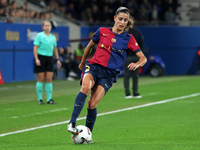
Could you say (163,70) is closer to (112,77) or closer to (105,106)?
(105,106)

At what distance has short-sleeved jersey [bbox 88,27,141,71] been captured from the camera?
27.2 ft

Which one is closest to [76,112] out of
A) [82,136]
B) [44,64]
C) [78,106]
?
[78,106]

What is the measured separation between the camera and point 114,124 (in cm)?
1059

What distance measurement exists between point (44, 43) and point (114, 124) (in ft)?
15.1

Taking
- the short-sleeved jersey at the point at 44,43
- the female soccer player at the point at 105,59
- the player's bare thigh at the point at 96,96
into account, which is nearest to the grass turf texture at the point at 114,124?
the player's bare thigh at the point at 96,96

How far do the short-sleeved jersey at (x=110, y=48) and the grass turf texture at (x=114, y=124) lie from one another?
1.15 metres

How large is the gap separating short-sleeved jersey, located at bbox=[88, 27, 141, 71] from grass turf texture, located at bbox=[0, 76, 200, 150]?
115cm

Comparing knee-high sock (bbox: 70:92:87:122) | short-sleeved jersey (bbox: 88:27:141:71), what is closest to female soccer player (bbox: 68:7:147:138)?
short-sleeved jersey (bbox: 88:27:141:71)

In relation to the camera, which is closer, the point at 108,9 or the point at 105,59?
the point at 105,59

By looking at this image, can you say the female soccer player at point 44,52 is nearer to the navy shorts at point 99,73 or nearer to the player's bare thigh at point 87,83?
the navy shorts at point 99,73

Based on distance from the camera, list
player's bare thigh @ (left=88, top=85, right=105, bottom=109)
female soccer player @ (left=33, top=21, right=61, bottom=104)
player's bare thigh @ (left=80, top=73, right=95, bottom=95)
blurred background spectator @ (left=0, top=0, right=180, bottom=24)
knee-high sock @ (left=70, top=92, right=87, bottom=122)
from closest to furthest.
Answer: knee-high sock @ (left=70, top=92, right=87, bottom=122)
player's bare thigh @ (left=80, top=73, right=95, bottom=95)
player's bare thigh @ (left=88, top=85, right=105, bottom=109)
female soccer player @ (left=33, top=21, right=61, bottom=104)
blurred background spectator @ (left=0, top=0, right=180, bottom=24)

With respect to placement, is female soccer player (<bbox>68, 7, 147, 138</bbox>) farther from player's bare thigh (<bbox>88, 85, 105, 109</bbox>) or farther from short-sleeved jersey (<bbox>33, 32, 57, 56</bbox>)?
short-sleeved jersey (<bbox>33, 32, 57, 56</bbox>)

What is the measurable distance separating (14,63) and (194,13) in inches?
546

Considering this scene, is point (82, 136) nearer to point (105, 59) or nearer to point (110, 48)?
point (105, 59)
